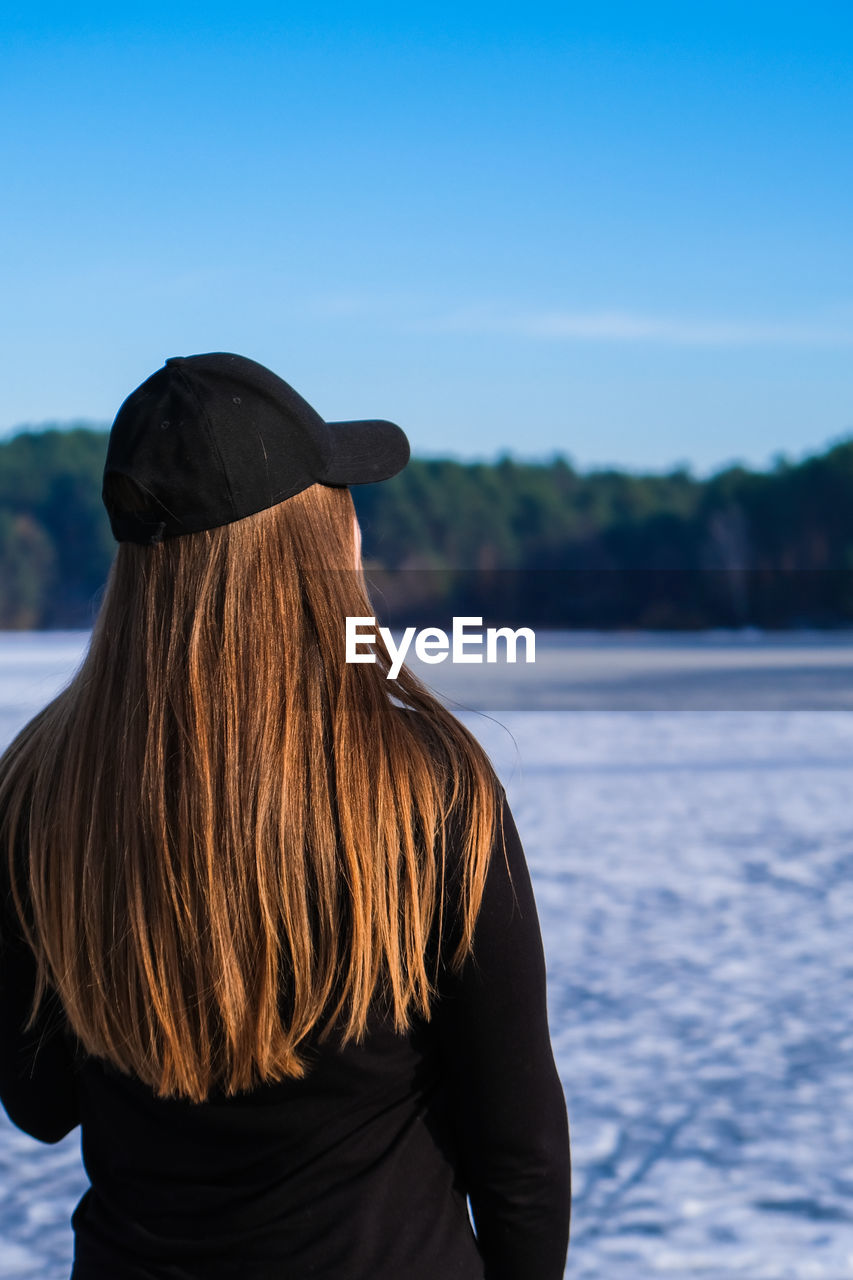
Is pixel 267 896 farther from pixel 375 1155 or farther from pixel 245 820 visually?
pixel 375 1155

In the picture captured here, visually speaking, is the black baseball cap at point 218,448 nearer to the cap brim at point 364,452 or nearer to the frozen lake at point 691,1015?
the cap brim at point 364,452

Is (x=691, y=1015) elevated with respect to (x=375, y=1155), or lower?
lower

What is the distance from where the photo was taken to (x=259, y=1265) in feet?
2.62

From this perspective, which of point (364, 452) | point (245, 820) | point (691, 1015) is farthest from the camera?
point (691, 1015)

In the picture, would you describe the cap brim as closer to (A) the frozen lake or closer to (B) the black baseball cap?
(B) the black baseball cap

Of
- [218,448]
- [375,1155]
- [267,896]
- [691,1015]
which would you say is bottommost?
[691,1015]

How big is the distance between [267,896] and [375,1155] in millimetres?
214

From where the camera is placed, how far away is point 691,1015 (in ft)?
9.74

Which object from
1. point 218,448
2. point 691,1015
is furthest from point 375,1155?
point 691,1015

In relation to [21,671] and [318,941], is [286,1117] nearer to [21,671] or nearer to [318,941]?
[318,941]

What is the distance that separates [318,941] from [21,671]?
17.2m

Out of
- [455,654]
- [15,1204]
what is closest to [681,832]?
[15,1204]

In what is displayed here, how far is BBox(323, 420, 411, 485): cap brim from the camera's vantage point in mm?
876

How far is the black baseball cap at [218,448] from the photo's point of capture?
0.82 metres
